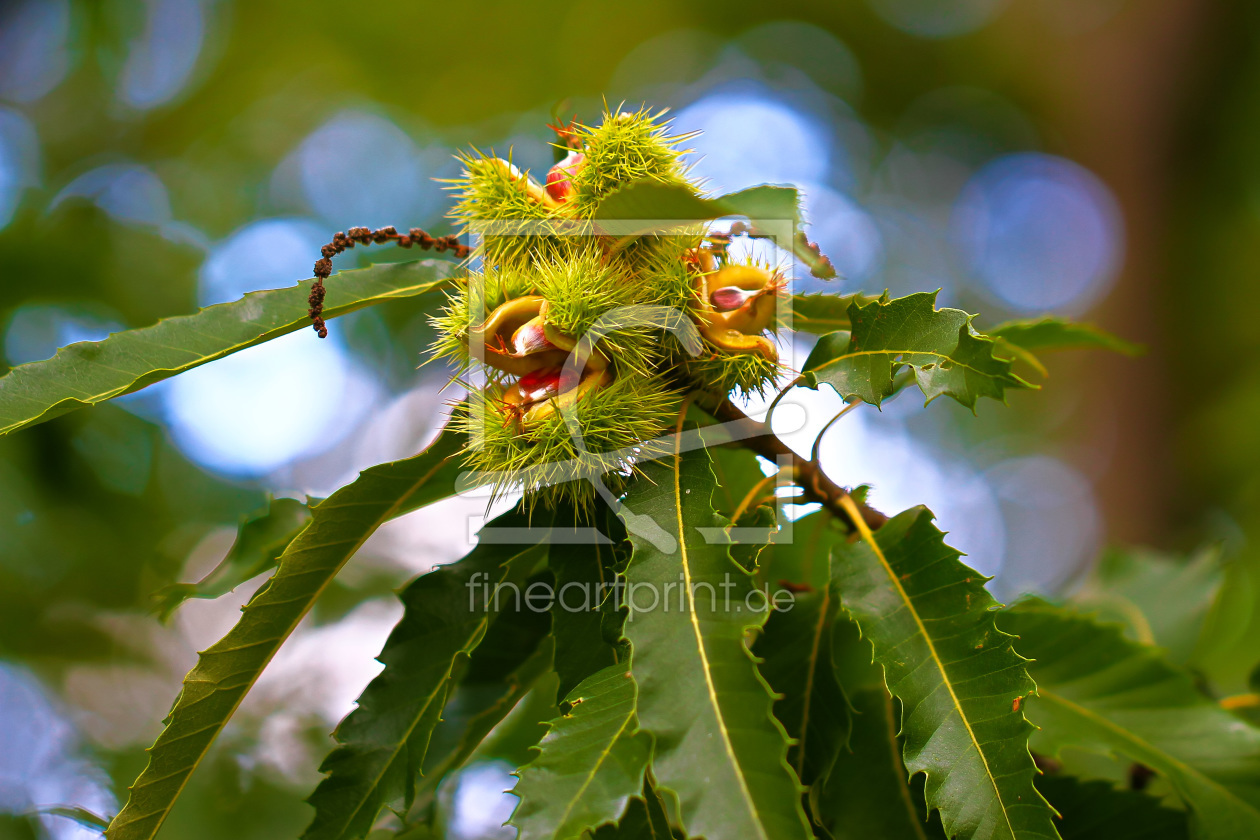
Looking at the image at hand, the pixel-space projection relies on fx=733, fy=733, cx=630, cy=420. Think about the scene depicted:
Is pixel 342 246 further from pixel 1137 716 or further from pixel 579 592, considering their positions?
pixel 1137 716

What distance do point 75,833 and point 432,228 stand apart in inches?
136

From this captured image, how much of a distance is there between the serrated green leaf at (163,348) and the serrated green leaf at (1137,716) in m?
1.01

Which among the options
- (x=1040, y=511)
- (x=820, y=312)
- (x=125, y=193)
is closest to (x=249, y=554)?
(x=820, y=312)

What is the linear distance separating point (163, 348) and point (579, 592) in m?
0.59

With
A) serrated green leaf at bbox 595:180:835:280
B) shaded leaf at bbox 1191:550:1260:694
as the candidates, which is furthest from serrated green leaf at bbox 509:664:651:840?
shaded leaf at bbox 1191:550:1260:694

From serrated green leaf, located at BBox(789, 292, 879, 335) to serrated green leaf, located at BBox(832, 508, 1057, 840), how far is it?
0.92 ft

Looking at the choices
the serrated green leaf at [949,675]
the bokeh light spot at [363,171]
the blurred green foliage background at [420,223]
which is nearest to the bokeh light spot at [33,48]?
the blurred green foliage background at [420,223]

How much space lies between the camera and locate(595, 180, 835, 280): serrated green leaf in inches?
28.4

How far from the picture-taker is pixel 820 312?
3.28 ft

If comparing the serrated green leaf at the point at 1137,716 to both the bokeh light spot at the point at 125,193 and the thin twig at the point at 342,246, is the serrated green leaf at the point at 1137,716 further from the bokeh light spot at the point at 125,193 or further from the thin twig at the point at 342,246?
the bokeh light spot at the point at 125,193

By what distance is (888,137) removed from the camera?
22.1 ft

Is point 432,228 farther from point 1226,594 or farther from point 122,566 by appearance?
point 1226,594

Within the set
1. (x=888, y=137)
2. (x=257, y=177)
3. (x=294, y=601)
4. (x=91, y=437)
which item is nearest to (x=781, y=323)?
(x=294, y=601)

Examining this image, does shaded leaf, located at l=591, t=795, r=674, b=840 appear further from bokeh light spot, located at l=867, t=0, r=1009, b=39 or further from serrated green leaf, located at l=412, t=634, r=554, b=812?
bokeh light spot, located at l=867, t=0, r=1009, b=39
